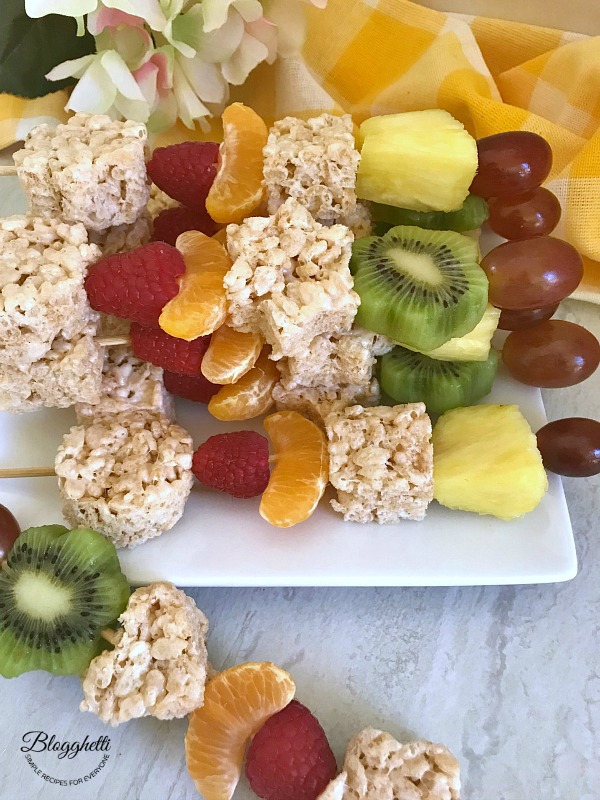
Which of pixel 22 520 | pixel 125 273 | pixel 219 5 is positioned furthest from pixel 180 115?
pixel 22 520

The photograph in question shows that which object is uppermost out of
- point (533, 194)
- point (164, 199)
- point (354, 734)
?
point (533, 194)

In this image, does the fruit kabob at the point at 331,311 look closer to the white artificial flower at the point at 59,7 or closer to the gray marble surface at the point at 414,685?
the gray marble surface at the point at 414,685

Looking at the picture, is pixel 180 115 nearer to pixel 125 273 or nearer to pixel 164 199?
pixel 164 199

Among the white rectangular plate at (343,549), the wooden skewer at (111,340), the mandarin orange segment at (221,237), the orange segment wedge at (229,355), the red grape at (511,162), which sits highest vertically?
the red grape at (511,162)

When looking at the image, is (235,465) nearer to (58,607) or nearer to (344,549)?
(344,549)

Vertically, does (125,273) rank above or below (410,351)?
above

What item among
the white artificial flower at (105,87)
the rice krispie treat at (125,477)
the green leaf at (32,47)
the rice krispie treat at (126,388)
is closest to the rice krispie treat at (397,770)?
the rice krispie treat at (125,477)
